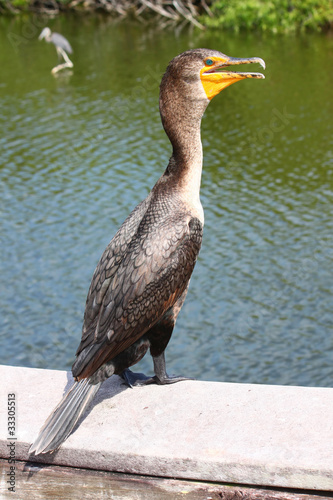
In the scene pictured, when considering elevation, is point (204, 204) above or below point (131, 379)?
below

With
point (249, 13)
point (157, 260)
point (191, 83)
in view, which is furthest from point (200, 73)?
point (249, 13)

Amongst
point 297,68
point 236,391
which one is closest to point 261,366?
point 236,391

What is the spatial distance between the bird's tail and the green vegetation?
2423 cm

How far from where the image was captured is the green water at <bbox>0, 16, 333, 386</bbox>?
8172mm

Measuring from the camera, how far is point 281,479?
3.10 m

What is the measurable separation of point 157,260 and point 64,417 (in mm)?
985

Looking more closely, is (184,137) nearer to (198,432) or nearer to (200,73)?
(200,73)

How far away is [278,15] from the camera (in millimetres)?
26391

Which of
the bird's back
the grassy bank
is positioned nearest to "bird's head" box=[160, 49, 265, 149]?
the bird's back

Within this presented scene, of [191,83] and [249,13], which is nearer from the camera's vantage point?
[191,83]

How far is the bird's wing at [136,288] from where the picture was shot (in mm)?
3658

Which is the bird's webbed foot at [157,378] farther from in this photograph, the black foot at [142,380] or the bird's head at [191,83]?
the bird's head at [191,83]

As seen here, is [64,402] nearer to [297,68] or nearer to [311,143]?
[311,143]

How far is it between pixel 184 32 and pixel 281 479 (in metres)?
26.2
